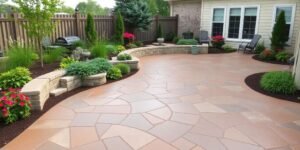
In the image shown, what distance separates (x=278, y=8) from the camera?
1001cm

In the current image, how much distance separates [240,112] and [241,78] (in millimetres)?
2580

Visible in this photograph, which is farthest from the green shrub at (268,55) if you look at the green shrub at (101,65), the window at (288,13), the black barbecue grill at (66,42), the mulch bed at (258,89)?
the black barbecue grill at (66,42)

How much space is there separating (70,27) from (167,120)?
22.0 ft

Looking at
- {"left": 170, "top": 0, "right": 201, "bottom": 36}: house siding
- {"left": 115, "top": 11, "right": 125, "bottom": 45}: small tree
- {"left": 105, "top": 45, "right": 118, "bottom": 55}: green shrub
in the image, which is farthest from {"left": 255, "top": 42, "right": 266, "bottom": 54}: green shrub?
{"left": 105, "top": 45, "right": 118, "bottom": 55}: green shrub

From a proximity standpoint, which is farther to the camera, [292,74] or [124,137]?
[292,74]

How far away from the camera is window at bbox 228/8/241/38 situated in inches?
444

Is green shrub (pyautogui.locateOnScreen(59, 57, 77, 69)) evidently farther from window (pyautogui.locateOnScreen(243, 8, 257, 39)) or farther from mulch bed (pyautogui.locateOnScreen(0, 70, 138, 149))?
window (pyautogui.locateOnScreen(243, 8, 257, 39))

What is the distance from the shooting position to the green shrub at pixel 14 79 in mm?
4215

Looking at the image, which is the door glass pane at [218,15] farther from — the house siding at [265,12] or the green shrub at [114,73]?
the green shrub at [114,73]

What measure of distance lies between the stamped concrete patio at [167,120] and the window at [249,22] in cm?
656

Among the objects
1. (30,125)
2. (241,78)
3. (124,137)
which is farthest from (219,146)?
(241,78)

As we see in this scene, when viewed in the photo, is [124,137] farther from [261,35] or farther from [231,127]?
[261,35]

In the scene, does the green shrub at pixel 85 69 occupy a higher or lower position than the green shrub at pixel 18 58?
lower

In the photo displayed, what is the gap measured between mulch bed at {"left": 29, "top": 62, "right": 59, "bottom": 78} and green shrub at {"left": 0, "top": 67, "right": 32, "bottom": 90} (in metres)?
0.51
